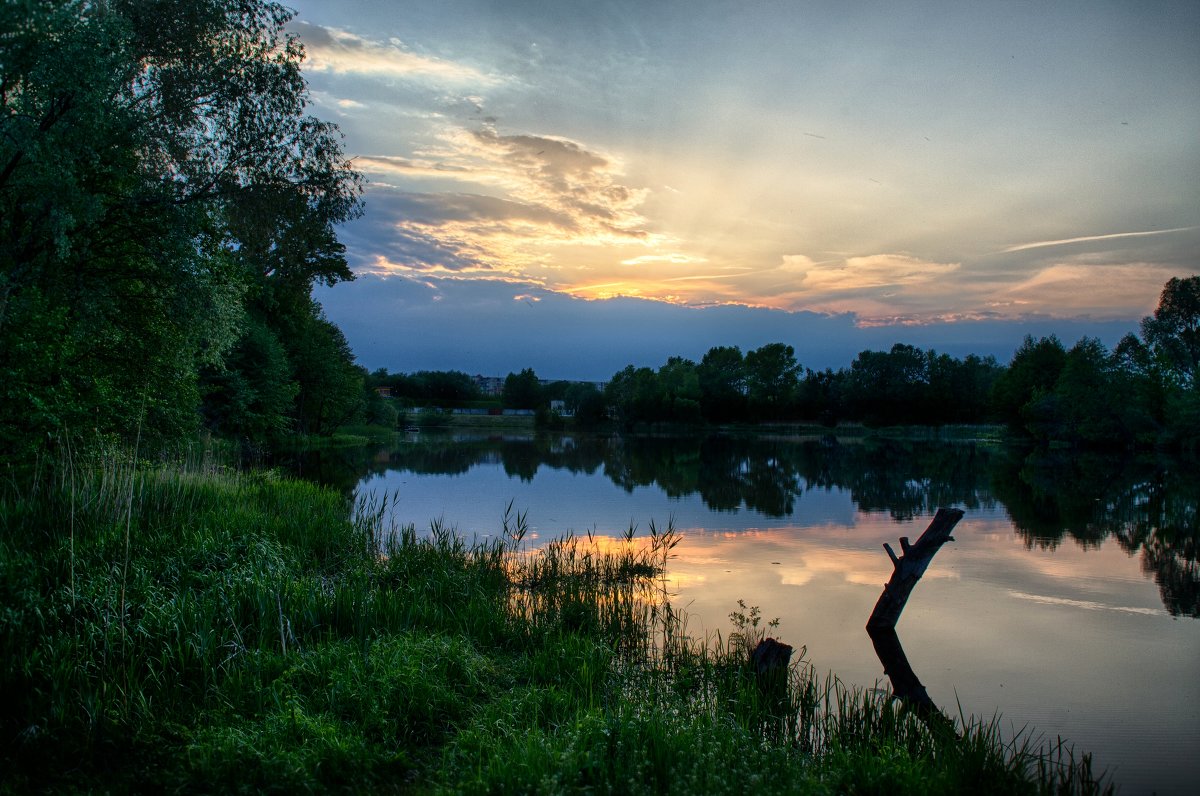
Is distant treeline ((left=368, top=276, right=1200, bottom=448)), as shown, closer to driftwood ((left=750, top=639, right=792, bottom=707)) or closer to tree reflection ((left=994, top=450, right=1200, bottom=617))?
tree reflection ((left=994, top=450, right=1200, bottom=617))

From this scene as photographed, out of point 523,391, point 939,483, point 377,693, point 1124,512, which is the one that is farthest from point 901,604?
point 523,391

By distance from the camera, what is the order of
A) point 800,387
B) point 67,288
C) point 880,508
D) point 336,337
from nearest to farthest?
point 67,288 < point 880,508 < point 336,337 < point 800,387

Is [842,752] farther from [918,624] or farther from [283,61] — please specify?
[283,61]

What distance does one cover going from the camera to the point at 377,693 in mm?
6082

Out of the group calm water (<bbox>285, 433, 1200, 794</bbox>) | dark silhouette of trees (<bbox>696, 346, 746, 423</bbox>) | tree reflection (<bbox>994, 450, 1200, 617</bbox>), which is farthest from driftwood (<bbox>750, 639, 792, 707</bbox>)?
dark silhouette of trees (<bbox>696, 346, 746, 423</bbox>)

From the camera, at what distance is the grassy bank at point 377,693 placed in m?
5.03

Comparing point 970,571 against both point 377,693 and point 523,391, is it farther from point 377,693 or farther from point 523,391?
point 523,391

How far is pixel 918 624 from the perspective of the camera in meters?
11.4

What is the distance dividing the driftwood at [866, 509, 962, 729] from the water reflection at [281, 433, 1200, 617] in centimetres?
660

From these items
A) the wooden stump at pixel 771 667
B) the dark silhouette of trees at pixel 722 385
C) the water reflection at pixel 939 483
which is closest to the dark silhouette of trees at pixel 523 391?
the dark silhouette of trees at pixel 722 385

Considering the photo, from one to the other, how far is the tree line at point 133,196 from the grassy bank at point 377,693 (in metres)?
3.72

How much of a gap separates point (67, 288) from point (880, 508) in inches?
938

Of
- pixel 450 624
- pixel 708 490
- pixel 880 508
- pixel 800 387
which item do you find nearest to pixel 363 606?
pixel 450 624

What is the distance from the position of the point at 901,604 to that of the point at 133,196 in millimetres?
16336
